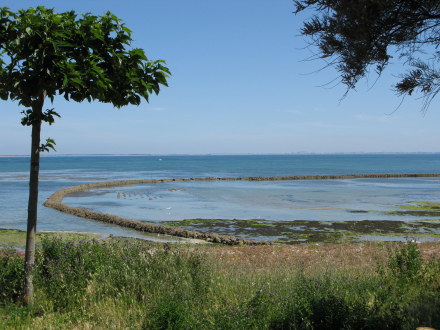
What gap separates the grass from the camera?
5.78 metres

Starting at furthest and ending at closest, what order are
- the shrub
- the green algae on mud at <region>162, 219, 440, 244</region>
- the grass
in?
the green algae on mud at <region>162, 219, 440, 244</region> → the shrub → the grass

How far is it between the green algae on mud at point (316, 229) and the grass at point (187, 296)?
17097 millimetres

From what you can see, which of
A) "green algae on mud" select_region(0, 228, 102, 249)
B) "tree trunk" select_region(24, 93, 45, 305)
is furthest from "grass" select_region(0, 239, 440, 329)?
"green algae on mud" select_region(0, 228, 102, 249)

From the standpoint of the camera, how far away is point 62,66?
243 inches

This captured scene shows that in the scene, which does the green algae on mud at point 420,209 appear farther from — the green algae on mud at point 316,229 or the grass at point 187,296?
the grass at point 187,296

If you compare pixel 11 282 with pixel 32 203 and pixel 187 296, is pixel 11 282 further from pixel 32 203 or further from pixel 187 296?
pixel 187 296

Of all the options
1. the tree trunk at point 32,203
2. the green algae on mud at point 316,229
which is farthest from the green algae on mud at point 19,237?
the tree trunk at point 32,203

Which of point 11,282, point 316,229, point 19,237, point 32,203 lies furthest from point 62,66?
point 316,229

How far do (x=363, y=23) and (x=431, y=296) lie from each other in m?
4.15

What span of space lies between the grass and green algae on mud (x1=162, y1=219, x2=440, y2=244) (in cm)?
1710

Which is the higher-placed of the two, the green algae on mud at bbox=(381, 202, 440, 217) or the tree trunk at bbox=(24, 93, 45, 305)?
the tree trunk at bbox=(24, 93, 45, 305)

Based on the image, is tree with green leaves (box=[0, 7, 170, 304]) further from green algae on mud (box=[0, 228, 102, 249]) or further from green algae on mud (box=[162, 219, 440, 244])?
green algae on mud (box=[162, 219, 440, 244])

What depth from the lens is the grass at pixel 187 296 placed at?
19.0 ft

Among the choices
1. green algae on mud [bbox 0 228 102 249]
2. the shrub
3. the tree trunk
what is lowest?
green algae on mud [bbox 0 228 102 249]
